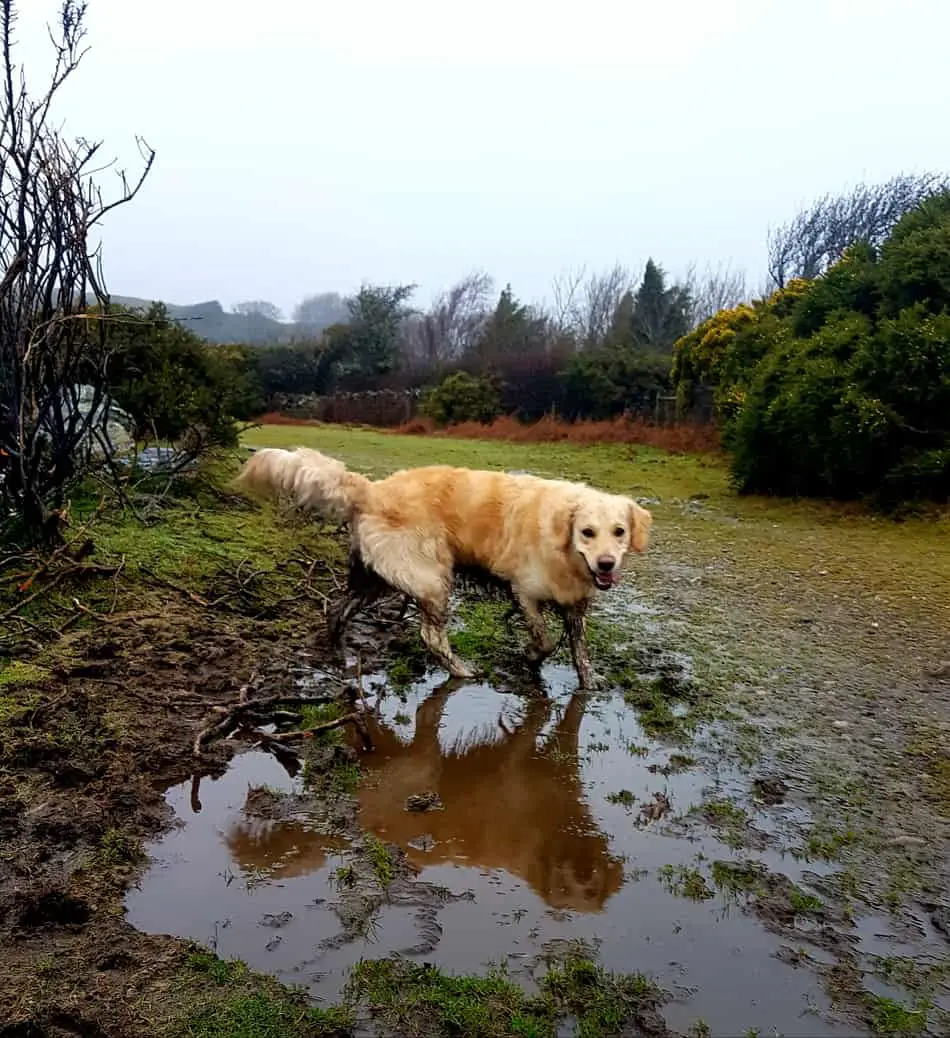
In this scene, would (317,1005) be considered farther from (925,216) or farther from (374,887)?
(925,216)

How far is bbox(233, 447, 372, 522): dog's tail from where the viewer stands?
6098 millimetres

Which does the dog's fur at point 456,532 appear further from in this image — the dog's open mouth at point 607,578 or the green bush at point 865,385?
the green bush at point 865,385

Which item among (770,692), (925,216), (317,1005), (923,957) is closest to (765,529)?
(925,216)

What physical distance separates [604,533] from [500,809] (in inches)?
82.3

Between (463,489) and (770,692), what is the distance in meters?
2.47

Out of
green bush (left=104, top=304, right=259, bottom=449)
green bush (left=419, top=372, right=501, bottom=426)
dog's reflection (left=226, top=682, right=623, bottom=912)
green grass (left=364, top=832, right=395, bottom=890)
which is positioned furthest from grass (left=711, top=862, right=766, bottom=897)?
green bush (left=419, top=372, right=501, bottom=426)

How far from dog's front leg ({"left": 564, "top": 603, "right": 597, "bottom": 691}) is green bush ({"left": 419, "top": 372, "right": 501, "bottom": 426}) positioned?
2554 centimetres

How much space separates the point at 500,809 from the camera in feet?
14.5

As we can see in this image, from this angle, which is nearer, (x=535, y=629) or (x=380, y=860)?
(x=380, y=860)

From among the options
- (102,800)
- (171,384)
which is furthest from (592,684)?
(171,384)

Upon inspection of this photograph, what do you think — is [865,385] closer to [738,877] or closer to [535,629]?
[535,629]

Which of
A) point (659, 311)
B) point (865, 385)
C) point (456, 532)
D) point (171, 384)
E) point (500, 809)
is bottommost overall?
point (500, 809)

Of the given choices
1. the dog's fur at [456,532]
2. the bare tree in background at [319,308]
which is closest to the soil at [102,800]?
the dog's fur at [456,532]

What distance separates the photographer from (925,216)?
1327cm
